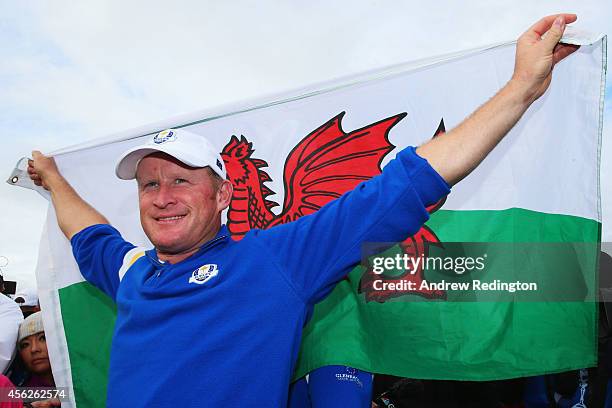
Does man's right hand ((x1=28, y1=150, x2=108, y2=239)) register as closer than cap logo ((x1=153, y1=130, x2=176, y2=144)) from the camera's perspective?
No

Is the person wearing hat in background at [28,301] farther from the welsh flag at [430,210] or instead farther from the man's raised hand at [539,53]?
the man's raised hand at [539,53]

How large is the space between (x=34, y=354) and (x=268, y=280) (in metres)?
3.31

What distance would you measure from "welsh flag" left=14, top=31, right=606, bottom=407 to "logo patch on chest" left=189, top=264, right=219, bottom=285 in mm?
1034

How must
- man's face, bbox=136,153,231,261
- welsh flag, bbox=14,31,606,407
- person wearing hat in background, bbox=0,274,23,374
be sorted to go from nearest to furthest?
man's face, bbox=136,153,231,261 → welsh flag, bbox=14,31,606,407 → person wearing hat in background, bbox=0,274,23,374

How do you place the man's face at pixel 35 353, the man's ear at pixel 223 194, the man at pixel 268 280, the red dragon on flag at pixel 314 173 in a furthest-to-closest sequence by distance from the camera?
the man's face at pixel 35 353 < the red dragon on flag at pixel 314 173 < the man's ear at pixel 223 194 < the man at pixel 268 280

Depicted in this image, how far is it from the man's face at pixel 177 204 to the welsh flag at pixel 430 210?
90cm

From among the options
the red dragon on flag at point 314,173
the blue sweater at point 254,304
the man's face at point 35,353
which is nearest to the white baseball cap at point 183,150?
the blue sweater at point 254,304

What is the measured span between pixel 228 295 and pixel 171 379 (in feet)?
1.20

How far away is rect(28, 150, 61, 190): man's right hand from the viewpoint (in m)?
3.65

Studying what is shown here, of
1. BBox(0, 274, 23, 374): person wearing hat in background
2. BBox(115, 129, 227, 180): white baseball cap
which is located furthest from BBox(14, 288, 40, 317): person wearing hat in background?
BBox(115, 129, 227, 180): white baseball cap

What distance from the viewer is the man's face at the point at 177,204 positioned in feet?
8.00

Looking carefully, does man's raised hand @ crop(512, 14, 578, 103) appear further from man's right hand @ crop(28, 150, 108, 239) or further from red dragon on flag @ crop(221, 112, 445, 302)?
man's right hand @ crop(28, 150, 108, 239)

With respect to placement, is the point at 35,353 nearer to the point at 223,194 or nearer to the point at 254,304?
the point at 223,194

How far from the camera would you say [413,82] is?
3.22 meters
